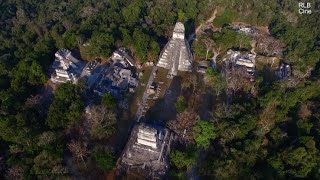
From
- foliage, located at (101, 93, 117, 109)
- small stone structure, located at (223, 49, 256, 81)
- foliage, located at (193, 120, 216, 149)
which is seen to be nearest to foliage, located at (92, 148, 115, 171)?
foliage, located at (101, 93, 117, 109)

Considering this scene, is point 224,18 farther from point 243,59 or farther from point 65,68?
point 65,68

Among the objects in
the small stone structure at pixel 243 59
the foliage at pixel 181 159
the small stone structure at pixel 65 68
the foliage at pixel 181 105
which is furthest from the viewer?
the small stone structure at pixel 243 59

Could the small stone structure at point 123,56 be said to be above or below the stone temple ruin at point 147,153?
above

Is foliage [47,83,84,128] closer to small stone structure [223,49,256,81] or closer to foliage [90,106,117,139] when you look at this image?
foliage [90,106,117,139]

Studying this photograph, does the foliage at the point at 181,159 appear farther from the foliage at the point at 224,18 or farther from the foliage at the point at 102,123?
the foliage at the point at 224,18

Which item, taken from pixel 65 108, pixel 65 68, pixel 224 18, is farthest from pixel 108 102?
pixel 224 18

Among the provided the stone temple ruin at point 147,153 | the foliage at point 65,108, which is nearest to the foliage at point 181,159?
the stone temple ruin at point 147,153

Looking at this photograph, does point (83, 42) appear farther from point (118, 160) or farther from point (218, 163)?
point (218, 163)
